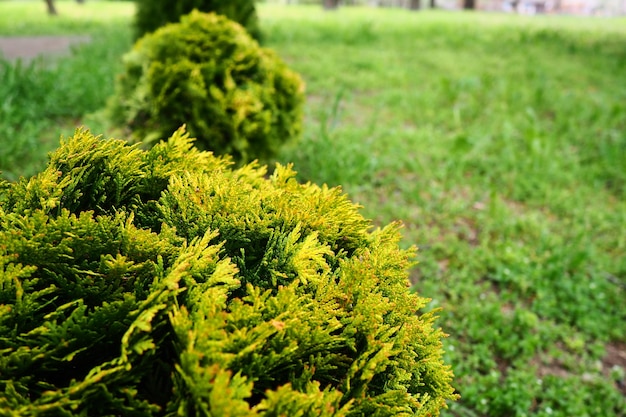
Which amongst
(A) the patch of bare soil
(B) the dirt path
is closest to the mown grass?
(A) the patch of bare soil

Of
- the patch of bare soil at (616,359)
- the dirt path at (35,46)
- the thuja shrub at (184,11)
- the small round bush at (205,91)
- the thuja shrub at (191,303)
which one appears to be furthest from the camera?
the dirt path at (35,46)

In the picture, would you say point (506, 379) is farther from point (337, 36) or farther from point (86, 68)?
point (337, 36)

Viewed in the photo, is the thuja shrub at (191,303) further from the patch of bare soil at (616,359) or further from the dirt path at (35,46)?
the dirt path at (35,46)

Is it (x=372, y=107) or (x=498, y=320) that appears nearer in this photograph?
(x=498, y=320)

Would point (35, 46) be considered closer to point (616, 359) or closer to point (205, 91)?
point (205, 91)

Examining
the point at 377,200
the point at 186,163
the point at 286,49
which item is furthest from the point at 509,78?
the point at 186,163

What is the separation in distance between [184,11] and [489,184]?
4248 mm

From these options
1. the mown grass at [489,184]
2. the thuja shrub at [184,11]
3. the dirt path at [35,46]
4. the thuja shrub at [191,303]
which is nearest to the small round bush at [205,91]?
the mown grass at [489,184]

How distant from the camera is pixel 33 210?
1.35 m

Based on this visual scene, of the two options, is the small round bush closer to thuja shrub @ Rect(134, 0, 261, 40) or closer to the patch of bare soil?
thuja shrub @ Rect(134, 0, 261, 40)

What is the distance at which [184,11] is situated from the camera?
20.3ft

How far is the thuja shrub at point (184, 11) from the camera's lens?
20.0 ft

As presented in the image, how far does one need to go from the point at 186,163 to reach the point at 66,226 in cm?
51

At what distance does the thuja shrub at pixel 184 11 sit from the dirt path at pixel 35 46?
3003mm
